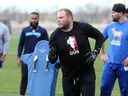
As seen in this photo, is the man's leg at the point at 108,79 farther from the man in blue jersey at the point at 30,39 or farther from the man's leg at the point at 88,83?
the man in blue jersey at the point at 30,39

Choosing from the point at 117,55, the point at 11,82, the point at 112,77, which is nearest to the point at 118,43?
the point at 117,55

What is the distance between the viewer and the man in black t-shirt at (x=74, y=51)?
33.4ft

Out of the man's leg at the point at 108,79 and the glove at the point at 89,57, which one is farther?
the man's leg at the point at 108,79

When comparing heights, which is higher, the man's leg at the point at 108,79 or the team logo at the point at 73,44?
the team logo at the point at 73,44

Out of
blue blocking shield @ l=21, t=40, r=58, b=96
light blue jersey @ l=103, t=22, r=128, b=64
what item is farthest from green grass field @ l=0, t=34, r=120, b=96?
light blue jersey @ l=103, t=22, r=128, b=64

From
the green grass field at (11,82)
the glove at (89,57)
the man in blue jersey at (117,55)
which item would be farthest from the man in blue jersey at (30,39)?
the glove at (89,57)

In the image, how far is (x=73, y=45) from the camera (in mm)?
10203

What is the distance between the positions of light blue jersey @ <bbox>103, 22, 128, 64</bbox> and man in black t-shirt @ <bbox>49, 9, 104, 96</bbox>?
3.18 feet

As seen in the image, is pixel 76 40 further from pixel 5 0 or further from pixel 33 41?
pixel 5 0

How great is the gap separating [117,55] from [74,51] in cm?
146

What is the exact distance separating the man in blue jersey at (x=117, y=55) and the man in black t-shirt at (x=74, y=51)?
0.97 meters

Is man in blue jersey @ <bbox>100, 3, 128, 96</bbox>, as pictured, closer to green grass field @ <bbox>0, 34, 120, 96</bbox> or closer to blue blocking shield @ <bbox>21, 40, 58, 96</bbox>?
blue blocking shield @ <bbox>21, 40, 58, 96</bbox>

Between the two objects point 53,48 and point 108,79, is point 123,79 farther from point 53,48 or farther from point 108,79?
point 53,48

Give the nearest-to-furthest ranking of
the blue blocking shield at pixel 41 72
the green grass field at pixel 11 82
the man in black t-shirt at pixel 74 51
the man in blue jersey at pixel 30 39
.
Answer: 1. the man in black t-shirt at pixel 74 51
2. the blue blocking shield at pixel 41 72
3. the man in blue jersey at pixel 30 39
4. the green grass field at pixel 11 82
